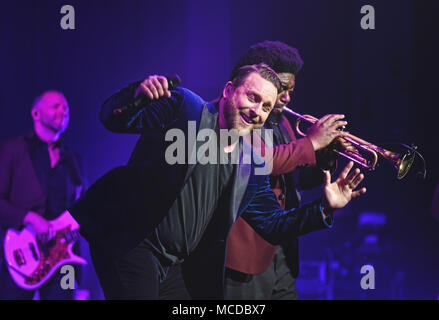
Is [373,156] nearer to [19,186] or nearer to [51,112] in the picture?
[51,112]

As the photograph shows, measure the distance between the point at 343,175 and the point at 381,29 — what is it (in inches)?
114

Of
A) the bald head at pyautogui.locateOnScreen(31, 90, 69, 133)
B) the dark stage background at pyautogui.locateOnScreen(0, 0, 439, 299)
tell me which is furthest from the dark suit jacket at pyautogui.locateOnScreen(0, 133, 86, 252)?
the dark stage background at pyautogui.locateOnScreen(0, 0, 439, 299)

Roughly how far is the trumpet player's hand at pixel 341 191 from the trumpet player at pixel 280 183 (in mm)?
355

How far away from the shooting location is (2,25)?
4691 millimetres

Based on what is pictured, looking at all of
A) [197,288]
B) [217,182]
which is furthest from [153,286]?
[217,182]

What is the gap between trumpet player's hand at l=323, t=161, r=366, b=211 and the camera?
2699mm

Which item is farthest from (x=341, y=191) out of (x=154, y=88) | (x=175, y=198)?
(x=154, y=88)

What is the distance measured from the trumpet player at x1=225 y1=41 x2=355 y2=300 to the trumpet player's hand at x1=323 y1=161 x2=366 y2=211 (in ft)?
1.17

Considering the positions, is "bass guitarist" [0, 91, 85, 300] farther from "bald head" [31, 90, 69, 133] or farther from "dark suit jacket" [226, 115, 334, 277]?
"dark suit jacket" [226, 115, 334, 277]

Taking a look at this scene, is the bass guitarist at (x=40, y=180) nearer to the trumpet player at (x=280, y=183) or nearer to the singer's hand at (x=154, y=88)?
the trumpet player at (x=280, y=183)

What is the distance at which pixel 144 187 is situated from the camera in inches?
94.0

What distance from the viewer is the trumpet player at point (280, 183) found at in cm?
295

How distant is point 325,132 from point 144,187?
1.44m
